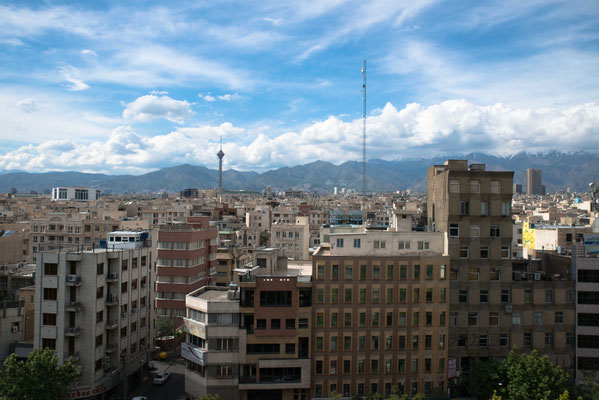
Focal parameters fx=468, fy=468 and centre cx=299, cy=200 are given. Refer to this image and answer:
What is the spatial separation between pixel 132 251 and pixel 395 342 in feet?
100.0

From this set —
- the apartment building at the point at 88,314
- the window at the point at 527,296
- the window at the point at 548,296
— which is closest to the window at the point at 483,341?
the window at the point at 527,296

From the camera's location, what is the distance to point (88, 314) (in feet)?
151

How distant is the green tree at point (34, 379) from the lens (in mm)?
38719

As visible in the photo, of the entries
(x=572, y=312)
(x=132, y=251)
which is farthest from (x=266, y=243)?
(x=572, y=312)

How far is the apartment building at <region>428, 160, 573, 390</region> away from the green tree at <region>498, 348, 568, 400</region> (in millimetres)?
5765

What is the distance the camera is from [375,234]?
5019 centimetres

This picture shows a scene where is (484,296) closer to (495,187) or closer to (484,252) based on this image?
(484,252)

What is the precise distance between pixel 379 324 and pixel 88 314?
29.1m

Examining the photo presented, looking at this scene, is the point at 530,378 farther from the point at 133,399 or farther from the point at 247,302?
the point at 133,399

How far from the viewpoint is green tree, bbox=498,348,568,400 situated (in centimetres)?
4181

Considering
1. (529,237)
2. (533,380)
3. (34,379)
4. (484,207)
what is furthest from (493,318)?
(34,379)

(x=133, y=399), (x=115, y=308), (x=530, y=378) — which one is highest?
(x=115, y=308)

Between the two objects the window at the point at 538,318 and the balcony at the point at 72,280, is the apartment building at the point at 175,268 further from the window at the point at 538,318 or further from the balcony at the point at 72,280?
the window at the point at 538,318

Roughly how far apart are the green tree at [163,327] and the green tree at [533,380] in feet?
143
